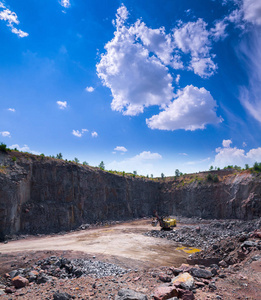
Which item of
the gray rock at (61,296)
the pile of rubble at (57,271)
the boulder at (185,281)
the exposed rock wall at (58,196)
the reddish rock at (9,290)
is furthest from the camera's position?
the exposed rock wall at (58,196)

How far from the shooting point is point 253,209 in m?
29.0

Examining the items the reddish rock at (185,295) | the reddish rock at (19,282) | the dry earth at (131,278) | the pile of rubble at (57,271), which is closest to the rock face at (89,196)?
the dry earth at (131,278)

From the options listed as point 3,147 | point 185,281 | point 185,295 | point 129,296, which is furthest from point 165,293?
point 3,147

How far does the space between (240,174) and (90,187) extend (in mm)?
26740

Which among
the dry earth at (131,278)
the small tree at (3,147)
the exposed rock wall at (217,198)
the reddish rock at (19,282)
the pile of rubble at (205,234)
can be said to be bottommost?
the pile of rubble at (205,234)

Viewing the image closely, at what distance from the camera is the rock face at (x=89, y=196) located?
24094 mm

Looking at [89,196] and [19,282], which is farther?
[89,196]

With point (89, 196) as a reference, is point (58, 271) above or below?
below

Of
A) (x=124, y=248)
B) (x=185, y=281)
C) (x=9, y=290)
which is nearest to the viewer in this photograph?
(x=185, y=281)

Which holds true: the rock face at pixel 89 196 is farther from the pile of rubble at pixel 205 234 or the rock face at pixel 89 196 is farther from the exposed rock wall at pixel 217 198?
the pile of rubble at pixel 205 234

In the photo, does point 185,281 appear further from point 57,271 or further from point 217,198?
point 217,198

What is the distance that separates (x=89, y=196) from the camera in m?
33.6

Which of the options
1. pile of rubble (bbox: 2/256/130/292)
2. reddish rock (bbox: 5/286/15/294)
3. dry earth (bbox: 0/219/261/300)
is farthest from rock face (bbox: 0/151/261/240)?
reddish rock (bbox: 5/286/15/294)

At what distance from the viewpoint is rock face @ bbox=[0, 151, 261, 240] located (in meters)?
24.1
